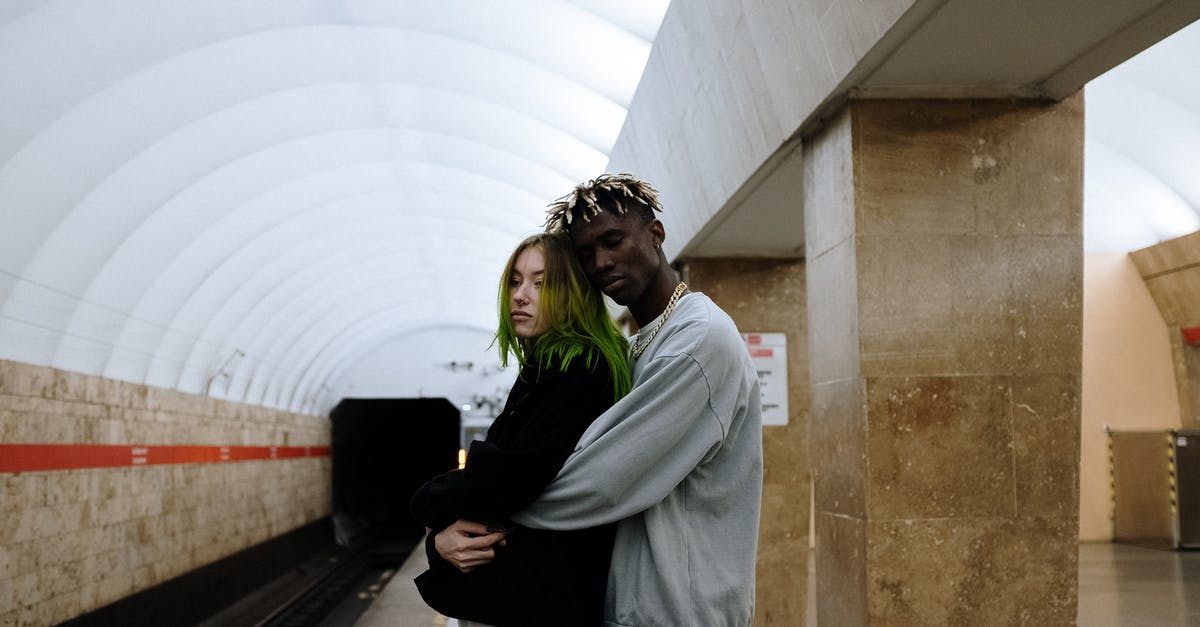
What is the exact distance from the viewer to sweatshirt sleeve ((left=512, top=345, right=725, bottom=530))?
217cm

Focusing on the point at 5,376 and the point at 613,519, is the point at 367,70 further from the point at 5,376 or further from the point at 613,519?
the point at 613,519

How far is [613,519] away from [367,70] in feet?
38.8

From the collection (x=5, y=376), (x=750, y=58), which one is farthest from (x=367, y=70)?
(x=750, y=58)

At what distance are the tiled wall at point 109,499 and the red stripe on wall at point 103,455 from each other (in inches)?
3.5

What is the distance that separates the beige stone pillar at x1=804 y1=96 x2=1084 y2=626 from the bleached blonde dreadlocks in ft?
8.99

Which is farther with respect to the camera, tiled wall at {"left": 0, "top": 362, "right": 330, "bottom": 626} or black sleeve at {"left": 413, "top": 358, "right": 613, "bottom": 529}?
tiled wall at {"left": 0, "top": 362, "right": 330, "bottom": 626}

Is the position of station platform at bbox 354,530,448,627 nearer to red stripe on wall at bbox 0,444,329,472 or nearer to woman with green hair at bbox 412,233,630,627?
red stripe on wall at bbox 0,444,329,472

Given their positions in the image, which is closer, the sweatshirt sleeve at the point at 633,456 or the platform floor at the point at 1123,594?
the sweatshirt sleeve at the point at 633,456

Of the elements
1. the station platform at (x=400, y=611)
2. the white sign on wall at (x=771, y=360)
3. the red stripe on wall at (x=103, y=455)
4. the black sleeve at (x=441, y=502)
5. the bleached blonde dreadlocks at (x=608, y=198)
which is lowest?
the station platform at (x=400, y=611)

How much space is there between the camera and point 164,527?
16438 millimetres

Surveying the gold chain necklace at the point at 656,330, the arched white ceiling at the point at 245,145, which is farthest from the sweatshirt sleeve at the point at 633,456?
the arched white ceiling at the point at 245,145

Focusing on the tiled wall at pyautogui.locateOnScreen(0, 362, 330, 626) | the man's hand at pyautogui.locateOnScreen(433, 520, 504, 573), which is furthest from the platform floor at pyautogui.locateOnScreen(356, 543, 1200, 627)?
the man's hand at pyautogui.locateOnScreen(433, 520, 504, 573)

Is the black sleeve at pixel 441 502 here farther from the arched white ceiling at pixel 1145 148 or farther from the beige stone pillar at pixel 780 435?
the arched white ceiling at pixel 1145 148

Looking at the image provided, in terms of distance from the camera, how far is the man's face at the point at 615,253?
2.51 metres
